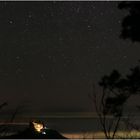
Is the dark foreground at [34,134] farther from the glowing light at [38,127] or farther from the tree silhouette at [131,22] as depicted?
the tree silhouette at [131,22]

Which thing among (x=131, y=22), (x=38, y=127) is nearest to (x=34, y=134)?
(x=38, y=127)

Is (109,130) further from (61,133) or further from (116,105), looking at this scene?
(116,105)

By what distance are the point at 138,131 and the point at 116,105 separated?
0.42 m

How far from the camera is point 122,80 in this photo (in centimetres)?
258

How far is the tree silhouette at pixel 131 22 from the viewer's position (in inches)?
99.8

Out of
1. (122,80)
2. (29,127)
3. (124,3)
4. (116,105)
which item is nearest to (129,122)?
(116,105)

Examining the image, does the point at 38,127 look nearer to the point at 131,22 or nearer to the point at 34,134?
the point at 34,134

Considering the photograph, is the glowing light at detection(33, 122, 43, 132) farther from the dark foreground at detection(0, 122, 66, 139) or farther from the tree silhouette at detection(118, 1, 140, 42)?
the tree silhouette at detection(118, 1, 140, 42)

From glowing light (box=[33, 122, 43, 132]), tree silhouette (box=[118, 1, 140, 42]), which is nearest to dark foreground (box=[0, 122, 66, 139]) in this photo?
glowing light (box=[33, 122, 43, 132])

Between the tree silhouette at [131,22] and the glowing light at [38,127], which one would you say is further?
the tree silhouette at [131,22]

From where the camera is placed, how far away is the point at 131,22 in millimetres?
2580

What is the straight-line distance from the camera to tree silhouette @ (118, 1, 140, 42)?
2535 mm

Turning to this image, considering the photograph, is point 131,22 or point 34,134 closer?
point 34,134

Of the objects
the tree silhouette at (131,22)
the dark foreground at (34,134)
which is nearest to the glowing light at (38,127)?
the dark foreground at (34,134)
